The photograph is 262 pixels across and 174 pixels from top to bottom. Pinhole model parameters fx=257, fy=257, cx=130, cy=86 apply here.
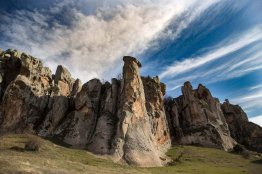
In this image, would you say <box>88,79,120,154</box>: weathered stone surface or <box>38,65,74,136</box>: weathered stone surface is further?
<box>38,65,74,136</box>: weathered stone surface

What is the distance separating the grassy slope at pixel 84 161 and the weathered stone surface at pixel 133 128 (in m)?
5.11

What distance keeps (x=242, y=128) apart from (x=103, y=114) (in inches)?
3334

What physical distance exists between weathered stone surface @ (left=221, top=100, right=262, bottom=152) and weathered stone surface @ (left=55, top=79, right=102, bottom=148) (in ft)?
260

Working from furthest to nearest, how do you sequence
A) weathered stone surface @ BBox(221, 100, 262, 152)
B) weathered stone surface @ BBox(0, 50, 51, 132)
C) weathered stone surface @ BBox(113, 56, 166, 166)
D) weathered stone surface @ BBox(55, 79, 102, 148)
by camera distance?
weathered stone surface @ BBox(221, 100, 262, 152), weathered stone surface @ BBox(0, 50, 51, 132), weathered stone surface @ BBox(55, 79, 102, 148), weathered stone surface @ BBox(113, 56, 166, 166)

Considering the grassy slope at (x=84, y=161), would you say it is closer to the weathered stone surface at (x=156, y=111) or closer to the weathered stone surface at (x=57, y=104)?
the weathered stone surface at (x=156, y=111)

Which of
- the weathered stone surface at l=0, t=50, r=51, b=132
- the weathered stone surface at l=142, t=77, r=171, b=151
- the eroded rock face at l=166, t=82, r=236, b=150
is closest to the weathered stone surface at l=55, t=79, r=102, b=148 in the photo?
the weathered stone surface at l=0, t=50, r=51, b=132

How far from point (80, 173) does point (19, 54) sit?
71896 mm

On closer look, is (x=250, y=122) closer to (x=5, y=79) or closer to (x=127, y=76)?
(x=127, y=76)

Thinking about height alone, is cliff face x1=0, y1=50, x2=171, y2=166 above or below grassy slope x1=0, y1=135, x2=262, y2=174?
above

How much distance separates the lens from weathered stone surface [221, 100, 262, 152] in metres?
120

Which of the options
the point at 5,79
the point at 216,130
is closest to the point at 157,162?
the point at 216,130

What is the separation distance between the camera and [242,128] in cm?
12838

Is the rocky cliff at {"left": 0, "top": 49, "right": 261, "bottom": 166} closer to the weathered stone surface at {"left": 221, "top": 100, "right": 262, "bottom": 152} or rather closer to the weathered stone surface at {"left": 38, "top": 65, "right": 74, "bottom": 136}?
the weathered stone surface at {"left": 38, "top": 65, "right": 74, "bottom": 136}

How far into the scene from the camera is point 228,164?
74125mm
